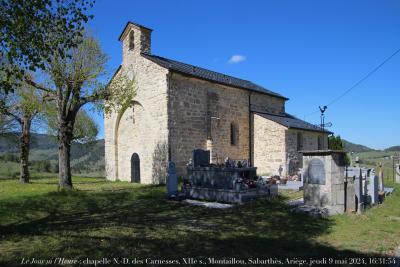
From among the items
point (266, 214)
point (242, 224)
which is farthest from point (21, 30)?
point (266, 214)

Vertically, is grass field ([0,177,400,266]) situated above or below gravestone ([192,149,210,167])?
below

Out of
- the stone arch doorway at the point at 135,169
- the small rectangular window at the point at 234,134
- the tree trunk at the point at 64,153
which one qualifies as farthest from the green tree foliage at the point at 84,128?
the tree trunk at the point at 64,153

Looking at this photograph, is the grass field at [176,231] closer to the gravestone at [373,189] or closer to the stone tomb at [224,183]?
the gravestone at [373,189]

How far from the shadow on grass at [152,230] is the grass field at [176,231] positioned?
2 cm

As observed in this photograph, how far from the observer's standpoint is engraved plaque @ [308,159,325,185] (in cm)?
1029

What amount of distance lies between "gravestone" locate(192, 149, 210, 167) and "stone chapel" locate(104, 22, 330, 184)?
10.4ft

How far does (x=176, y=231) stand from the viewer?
25.2ft

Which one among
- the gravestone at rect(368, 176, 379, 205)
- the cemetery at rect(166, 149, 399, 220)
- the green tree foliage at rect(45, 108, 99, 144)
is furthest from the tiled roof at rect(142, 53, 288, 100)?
the green tree foliage at rect(45, 108, 99, 144)

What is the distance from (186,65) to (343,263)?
61.5 feet

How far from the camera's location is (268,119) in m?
22.4

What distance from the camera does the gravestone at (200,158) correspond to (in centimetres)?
1421

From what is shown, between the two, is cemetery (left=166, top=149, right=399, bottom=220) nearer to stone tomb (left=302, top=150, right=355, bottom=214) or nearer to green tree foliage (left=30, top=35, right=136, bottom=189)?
stone tomb (left=302, top=150, right=355, bottom=214)

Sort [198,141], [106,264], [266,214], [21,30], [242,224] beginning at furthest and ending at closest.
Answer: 1. [198,141]
2. [266,214]
3. [242,224]
4. [21,30]
5. [106,264]

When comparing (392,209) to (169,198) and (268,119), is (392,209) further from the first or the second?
(268,119)
